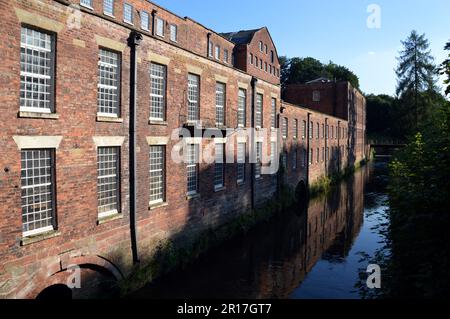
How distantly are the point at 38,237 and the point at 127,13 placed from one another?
2608 cm

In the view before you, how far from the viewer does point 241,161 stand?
20.8m

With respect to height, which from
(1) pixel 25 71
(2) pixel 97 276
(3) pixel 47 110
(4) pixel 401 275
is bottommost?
(2) pixel 97 276

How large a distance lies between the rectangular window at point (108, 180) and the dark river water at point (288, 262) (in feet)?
9.63

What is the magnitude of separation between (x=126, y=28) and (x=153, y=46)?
4.42 feet

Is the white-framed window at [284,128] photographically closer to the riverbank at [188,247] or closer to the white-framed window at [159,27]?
the riverbank at [188,247]

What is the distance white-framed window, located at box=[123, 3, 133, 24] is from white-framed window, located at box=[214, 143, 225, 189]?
59.5 feet

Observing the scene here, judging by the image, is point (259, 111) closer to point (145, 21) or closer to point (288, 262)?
point (288, 262)

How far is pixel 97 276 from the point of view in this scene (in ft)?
38.7

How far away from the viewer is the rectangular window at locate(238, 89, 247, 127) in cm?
2091

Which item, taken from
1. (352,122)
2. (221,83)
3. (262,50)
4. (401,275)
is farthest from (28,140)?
(352,122)

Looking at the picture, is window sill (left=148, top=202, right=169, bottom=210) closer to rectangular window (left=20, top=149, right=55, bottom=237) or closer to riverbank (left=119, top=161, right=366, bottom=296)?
riverbank (left=119, top=161, right=366, bottom=296)

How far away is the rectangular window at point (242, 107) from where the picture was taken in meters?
20.9

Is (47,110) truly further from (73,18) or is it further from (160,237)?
(160,237)

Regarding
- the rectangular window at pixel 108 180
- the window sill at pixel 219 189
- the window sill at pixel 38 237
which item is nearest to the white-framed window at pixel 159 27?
the window sill at pixel 219 189
